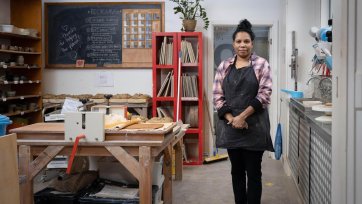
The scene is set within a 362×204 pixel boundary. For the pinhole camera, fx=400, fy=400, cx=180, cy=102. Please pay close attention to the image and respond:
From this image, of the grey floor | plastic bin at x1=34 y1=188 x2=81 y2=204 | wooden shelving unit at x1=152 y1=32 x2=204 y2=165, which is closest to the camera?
plastic bin at x1=34 y1=188 x2=81 y2=204

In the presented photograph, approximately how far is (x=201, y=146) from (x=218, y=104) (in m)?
2.32

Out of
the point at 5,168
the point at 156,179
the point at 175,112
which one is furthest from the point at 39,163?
the point at 175,112

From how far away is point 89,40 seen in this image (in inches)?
219

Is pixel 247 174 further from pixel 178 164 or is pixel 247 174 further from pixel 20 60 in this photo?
pixel 20 60

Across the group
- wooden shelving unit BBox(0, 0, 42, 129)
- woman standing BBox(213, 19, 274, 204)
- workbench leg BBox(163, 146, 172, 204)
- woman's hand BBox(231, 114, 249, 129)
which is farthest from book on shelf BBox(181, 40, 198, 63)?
woman's hand BBox(231, 114, 249, 129)

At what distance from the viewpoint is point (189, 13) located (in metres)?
5.13

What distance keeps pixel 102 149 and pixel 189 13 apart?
10.0ft

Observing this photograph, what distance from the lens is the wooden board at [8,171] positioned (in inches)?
52.6

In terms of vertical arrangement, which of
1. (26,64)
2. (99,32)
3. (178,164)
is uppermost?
(99,32)

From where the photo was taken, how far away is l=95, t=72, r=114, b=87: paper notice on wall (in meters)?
5.57

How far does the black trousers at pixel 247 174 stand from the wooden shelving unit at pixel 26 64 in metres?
3.34

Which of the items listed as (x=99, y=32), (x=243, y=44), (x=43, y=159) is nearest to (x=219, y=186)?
(x=243, y=44)

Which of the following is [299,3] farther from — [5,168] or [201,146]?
[5,168]

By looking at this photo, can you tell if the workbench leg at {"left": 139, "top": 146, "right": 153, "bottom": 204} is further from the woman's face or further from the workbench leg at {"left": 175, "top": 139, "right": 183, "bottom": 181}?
the workbench leg at {"left": 175, "top": 139, "right": 183, "bottom": 181}
